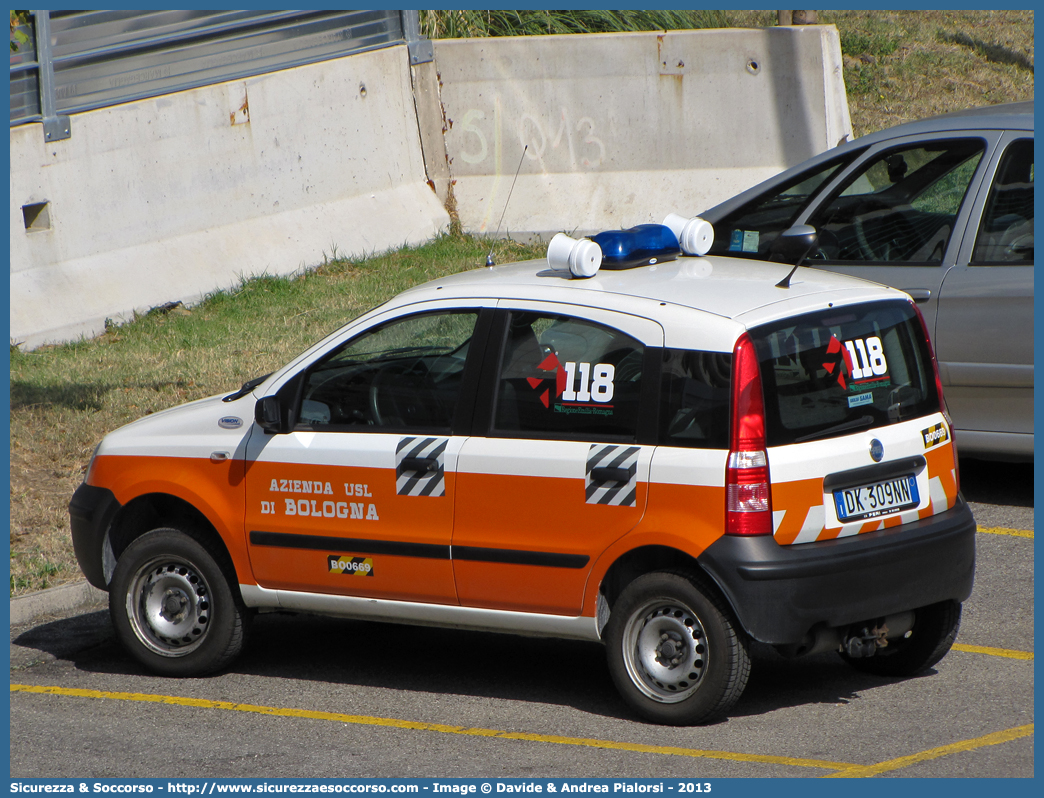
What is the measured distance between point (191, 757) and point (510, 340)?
2.00 metres

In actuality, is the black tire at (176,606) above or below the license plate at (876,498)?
below

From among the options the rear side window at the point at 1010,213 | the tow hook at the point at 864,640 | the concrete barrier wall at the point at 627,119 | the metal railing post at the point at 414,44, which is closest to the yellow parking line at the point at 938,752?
the tow hook at the point at 864,640

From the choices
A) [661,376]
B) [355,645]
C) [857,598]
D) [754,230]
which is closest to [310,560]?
[355,645]

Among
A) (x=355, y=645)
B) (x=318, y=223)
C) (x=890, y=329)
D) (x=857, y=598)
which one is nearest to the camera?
(x=857, y=598)

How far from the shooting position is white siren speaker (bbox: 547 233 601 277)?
5.25 m

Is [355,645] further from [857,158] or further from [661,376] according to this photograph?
[857,158]

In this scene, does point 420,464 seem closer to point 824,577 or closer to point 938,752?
point 824,577

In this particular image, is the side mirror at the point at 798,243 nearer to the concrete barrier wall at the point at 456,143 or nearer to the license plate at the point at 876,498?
the license plate at the point at 876,498

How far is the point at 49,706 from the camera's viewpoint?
5.62 m

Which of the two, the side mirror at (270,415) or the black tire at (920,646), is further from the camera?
the side mirror at (270,415)

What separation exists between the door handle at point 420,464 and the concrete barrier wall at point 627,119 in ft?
28.3

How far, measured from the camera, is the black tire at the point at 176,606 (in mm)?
5738

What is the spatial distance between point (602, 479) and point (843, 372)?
3.26ft

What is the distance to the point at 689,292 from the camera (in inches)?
199
